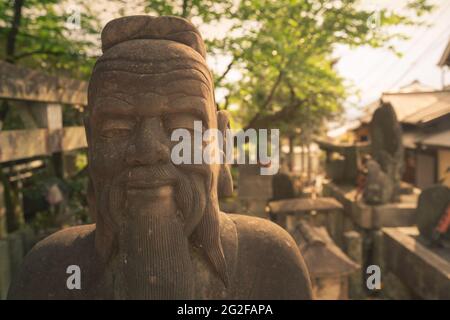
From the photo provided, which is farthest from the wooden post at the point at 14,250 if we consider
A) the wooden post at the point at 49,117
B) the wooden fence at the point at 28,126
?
the wooden post at the point at 49,117

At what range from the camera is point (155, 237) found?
1.98 m

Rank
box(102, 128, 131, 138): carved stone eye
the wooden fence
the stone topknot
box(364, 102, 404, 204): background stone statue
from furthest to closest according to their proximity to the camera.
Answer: box(364, 102, 404, 204): background stone statue → the wooden fence → the stone topknot → box(102, 128, 131, 138): carved stone eye

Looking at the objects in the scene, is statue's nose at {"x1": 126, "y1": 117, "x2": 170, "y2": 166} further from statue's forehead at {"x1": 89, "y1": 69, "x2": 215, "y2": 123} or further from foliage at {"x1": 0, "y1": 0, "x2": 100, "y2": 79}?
foliage at {"x1": 0, "y1": 0, "x2": 100, "y2": 79}

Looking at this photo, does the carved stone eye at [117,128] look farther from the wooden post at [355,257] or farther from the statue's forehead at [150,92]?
the wooden post at [355,257]

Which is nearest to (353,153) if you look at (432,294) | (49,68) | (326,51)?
(326,51)

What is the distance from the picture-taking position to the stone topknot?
2.25m

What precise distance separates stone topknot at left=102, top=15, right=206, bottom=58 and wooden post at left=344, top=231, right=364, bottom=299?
605cm

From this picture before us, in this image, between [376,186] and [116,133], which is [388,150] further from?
[116,133]

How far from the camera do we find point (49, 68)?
9.00 m

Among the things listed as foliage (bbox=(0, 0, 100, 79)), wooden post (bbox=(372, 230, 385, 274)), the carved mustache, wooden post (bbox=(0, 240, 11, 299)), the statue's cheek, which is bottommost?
wooden post (bbox=(372, 230, 385, 274))

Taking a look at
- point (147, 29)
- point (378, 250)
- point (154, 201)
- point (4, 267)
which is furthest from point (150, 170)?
point (378, 250)

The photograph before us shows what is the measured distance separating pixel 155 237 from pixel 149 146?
495mm

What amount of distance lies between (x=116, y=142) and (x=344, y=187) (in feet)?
37.3

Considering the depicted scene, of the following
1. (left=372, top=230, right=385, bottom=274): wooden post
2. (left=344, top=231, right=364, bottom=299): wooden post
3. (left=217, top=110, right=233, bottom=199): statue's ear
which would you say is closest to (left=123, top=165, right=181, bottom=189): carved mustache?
(left=217, top=110, right=233, bottom=199): statue's ear
